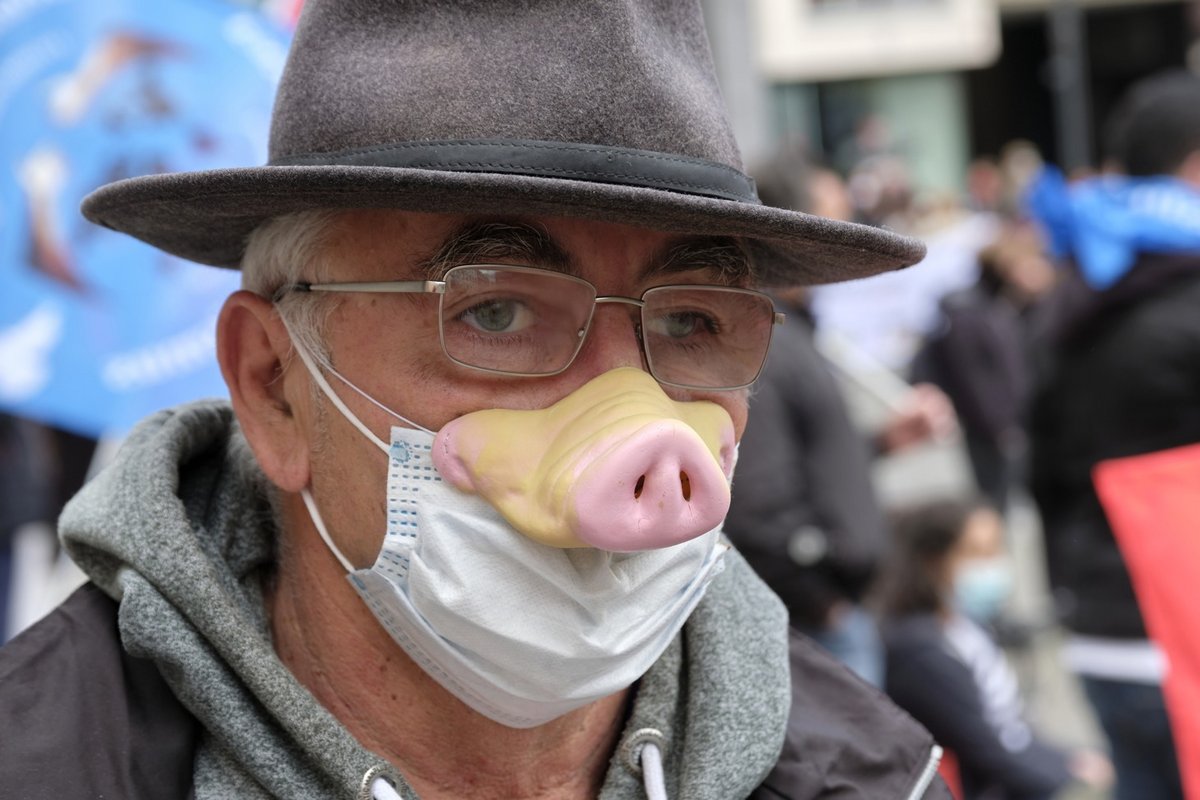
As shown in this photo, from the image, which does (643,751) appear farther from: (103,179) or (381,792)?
(103,179)

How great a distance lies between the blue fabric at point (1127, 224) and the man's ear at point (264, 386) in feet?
9.18

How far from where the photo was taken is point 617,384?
1770 mm

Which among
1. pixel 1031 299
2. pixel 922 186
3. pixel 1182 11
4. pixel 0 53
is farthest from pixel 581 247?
pixel 1182 11

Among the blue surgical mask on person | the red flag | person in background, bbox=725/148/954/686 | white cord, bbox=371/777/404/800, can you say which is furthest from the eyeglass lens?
the blue surgical mask on person

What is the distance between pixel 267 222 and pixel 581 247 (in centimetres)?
45

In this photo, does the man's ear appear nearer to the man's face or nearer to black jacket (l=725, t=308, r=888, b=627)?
the man's face

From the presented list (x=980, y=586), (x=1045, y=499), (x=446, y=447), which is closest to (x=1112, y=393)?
(x=1045, y=499)

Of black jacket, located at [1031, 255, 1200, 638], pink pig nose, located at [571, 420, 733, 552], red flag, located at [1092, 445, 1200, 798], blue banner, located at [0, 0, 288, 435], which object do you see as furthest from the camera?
black jacket, located at [1031, 255, 1200, 638]

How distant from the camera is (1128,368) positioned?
13.1ft

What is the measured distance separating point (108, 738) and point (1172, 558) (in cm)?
216

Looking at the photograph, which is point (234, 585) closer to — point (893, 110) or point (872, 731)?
point (872, 731)

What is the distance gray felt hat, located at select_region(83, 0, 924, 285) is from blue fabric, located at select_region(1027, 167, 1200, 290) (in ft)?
7.69

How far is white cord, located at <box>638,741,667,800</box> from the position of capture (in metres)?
1.96

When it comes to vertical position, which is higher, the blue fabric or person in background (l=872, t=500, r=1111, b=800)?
the blue fabric
